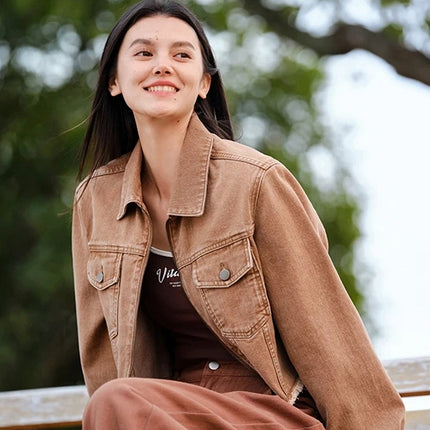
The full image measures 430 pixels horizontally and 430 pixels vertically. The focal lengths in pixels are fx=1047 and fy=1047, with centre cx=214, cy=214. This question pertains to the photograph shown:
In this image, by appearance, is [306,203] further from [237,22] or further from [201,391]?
[237,22]

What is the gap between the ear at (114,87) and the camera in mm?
2869

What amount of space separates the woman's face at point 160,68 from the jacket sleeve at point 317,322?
0.32 m

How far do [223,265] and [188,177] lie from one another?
0.85ft

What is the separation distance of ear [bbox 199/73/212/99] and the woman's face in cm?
8

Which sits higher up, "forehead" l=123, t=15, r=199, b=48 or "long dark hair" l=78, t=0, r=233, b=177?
"forehead" l=123, t=15, r=199, b=48

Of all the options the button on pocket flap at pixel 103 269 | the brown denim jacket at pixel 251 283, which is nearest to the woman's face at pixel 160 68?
the brown denim jacket at pixel 251 283

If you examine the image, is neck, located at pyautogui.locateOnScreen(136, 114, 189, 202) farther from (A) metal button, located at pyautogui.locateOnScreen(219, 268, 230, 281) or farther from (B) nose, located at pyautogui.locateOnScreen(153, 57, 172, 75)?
(A) metal button, located at pyautogui.locateOnScreen(219, 268, 230, 281)

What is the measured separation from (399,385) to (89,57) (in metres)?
7.77

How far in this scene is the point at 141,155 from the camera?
287 cm

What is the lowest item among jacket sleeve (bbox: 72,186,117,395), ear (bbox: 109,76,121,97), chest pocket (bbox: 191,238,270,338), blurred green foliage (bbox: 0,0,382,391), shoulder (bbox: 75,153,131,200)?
blurred green foliage (bbox: 0,0,382,391)

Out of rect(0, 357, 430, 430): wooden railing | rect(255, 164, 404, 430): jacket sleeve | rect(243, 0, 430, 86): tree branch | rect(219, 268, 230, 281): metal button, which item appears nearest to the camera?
Result: rect(255, 164, 404, 430): jacket sleeve

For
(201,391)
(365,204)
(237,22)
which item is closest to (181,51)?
(201,391)

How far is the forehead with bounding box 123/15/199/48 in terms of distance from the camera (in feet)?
8.95

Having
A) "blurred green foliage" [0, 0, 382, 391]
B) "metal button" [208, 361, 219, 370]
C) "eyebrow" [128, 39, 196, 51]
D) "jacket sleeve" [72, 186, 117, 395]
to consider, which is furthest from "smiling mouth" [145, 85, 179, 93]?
"blurred green foliage" [0, 0, 382, 391]
